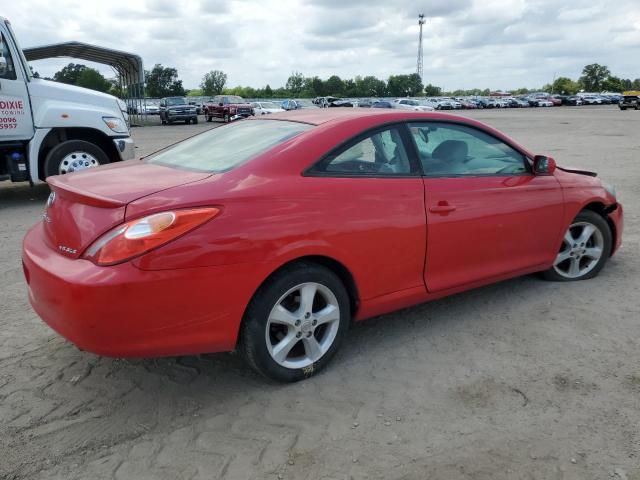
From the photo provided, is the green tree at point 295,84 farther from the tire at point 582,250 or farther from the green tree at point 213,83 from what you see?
the tire at point 582,250

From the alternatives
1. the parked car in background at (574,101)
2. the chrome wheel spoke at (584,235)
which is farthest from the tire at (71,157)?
the parked car in background at (574,101)

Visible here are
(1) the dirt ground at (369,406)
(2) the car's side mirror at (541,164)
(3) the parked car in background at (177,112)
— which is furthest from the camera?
(3) the parked car in background at (177,112)

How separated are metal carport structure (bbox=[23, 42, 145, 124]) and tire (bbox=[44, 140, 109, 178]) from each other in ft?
60.0

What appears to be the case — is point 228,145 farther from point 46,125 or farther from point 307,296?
point 46,125

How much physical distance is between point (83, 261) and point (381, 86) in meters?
123

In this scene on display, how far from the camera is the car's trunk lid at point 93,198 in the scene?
277 cm

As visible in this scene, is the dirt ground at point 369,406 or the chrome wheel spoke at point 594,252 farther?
the chrome wheel spoke at point 594,252

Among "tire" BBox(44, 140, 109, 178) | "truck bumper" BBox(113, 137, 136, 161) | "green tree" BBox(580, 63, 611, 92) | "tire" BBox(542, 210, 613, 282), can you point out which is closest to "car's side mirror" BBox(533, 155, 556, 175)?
"tire" BBox(542, 210, 613, 282)

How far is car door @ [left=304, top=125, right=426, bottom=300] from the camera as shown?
317cm

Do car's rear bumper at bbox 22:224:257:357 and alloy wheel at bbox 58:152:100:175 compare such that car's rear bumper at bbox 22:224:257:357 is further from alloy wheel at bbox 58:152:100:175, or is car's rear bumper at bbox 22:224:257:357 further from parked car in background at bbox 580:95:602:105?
parked car in background at bbox 580:95:602:105

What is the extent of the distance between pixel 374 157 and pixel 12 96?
241 inches

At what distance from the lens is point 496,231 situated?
3.93 meters

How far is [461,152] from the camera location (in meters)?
3.94

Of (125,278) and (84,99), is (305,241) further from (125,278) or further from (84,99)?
(84,99)
